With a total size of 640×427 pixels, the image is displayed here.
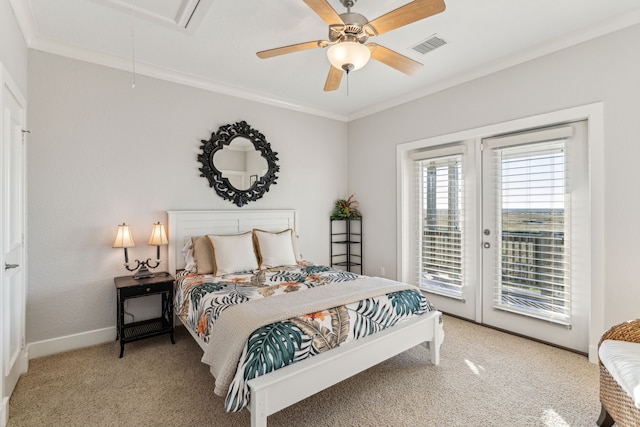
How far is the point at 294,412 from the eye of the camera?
6.75 feet

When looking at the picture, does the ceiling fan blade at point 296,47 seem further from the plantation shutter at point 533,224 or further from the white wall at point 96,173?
the plantation shutter at point 533,224

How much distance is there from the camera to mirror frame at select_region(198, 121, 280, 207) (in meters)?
3.72

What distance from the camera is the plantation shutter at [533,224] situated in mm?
2926

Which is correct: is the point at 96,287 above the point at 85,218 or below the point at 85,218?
below

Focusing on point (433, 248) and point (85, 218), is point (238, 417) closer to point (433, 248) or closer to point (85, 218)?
point (85, 218)

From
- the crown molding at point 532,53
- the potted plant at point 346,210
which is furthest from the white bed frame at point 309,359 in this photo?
the crown molding at point 532,53

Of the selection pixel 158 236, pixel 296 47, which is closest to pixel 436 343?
pixel 296 47

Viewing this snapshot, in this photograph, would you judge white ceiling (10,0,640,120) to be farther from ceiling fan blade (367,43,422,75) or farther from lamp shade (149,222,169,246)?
lamp shade (149,222,169,246)

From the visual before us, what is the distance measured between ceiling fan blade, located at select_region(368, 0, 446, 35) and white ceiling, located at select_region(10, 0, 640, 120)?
440 millimetres

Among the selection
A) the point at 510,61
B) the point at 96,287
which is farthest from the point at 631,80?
the point at 96,287

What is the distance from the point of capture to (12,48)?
2270 mm

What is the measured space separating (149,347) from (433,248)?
337 centimetres

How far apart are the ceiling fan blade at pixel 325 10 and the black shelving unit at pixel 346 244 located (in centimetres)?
320

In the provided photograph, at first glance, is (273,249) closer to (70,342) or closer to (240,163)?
(240,163)
